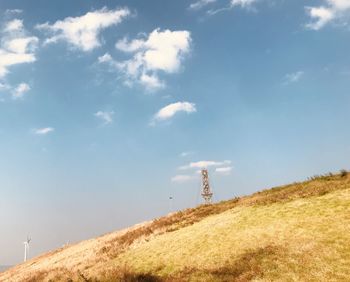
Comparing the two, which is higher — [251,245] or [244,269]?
[251,245]

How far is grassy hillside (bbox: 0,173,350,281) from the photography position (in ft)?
61.4

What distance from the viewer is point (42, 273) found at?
123 feet

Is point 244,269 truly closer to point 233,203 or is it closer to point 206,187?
point 233,203

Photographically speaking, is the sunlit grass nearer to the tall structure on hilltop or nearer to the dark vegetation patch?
the dark vegetation patch

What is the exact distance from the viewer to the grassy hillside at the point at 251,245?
18.7 meters

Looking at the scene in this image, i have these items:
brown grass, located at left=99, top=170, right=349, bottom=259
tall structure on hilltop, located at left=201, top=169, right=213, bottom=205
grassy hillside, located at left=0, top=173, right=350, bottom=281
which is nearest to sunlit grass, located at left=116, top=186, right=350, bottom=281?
grassy hillside, located at left=0, top=173, right=350, bottom=281

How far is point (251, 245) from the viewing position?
22.6 meters

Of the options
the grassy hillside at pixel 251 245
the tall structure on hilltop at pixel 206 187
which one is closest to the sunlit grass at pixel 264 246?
the grassy hillside at pixel 251 245

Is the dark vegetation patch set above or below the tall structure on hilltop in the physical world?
below

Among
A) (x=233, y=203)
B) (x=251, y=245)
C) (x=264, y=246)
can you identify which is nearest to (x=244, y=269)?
(x=264, y=246)

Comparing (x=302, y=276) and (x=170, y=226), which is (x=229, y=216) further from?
(x=302, y=276)

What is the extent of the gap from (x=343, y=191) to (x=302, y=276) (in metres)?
11.6

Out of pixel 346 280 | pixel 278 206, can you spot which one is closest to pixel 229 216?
pixel 278 206

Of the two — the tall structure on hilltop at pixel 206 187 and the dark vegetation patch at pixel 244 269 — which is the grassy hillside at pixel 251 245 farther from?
the tall structure on hilltop at pixel 206 187
